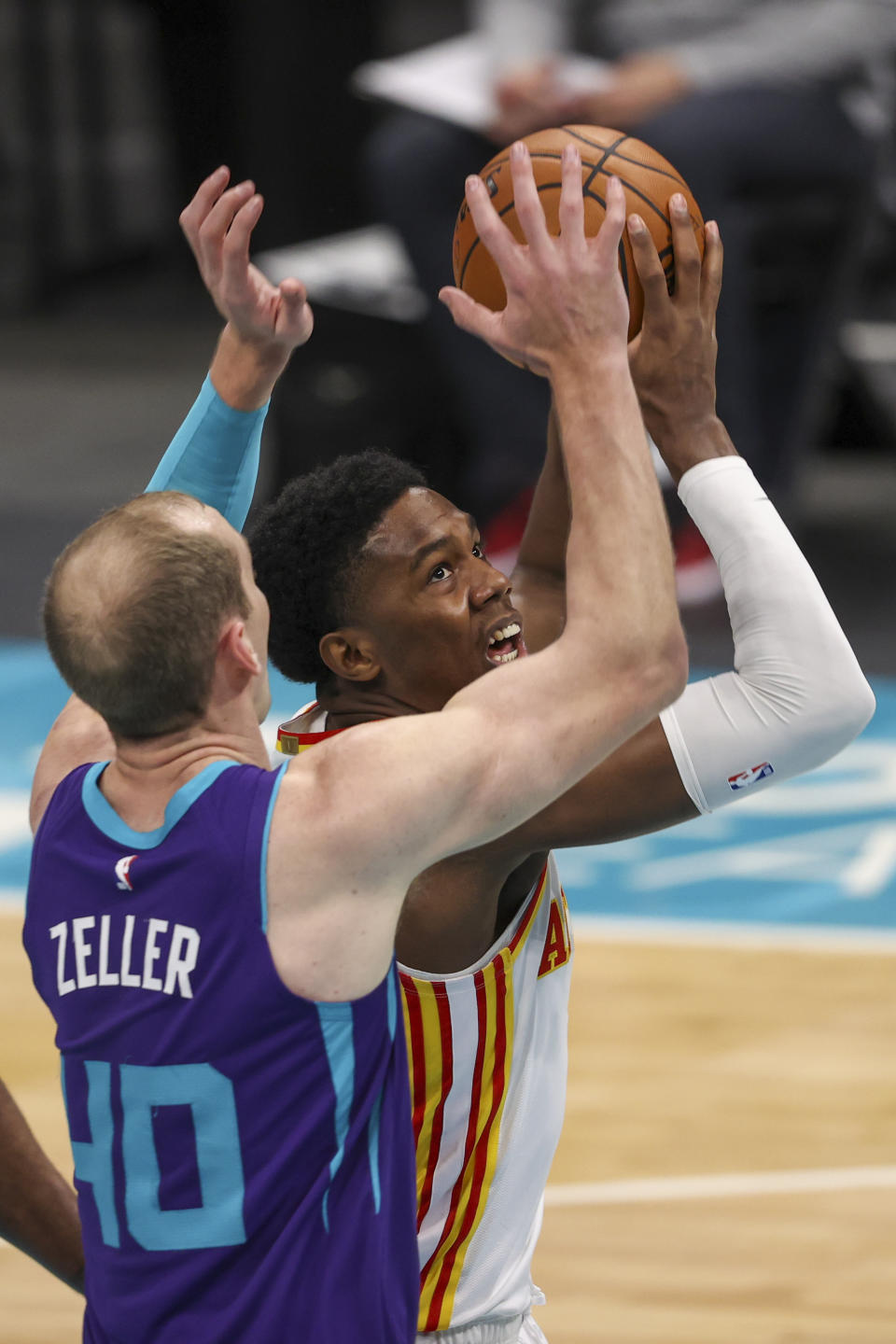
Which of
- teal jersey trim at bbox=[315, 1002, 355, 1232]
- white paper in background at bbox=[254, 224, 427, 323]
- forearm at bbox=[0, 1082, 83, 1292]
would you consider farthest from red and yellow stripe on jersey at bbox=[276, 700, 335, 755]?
white paper in background at bbox=[254, 224, 427, 323]

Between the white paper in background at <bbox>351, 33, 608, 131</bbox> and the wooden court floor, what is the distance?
4226 mm

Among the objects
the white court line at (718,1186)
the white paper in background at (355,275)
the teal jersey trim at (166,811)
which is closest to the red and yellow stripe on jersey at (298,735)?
the teal jersey trim at (166,811)

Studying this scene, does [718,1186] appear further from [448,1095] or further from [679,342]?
[679,342]

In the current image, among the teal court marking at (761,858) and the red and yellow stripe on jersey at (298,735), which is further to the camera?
the teal court marking at (761,858)

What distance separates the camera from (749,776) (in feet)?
8.52

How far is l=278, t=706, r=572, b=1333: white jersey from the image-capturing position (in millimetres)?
2658

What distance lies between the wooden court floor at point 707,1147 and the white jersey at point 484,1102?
1359mm

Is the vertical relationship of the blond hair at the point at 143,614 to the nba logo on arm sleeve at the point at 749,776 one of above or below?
above

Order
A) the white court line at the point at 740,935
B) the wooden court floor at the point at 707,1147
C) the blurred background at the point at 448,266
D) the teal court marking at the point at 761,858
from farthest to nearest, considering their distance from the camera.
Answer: the blurred background at the point at 448,266
the teal court marking at the point at 761,858
the white court line at the point at 740,935
the wooden court floor at the point at 707,1147

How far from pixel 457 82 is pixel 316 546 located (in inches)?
265

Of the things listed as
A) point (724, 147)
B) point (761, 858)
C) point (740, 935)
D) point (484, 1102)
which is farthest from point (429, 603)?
point (724, 147)

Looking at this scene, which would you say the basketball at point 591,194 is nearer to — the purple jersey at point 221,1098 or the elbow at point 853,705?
the elbow at point 853,705

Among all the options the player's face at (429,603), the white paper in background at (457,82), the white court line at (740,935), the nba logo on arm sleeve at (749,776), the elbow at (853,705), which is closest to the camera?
the elbow at (853,705)

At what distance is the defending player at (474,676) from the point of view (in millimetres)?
2516
